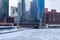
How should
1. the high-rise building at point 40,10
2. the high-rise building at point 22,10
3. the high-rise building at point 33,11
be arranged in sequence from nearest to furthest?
the high-rise building at point 40,10 < the high-rise building at point 33,11 < the high-rise building at point 22,10

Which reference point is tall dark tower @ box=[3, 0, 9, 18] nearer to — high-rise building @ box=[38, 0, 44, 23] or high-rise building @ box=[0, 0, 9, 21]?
high-rise building @ box=[0, 0, 9, 21]

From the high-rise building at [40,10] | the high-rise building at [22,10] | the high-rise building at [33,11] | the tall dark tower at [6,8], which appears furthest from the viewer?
the high-rise building at [22,10]

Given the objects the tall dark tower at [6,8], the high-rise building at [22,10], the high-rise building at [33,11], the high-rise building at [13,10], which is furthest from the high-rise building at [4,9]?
the high-rise building at [33,11]

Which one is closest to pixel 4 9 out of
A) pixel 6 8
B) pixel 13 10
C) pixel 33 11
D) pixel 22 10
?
pixel 6 8

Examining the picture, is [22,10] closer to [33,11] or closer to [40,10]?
[33,11]

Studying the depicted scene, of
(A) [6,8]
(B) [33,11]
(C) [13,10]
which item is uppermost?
(A) [6,8]

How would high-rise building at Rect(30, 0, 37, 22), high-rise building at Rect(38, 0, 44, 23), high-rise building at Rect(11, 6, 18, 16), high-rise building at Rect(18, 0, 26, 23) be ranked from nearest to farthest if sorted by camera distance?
high-rise building at Rect(38, 0, 44, 23)
high-rise building at Rect(30, 0, 37, 22)
high-rise building at Rect(11, 6, 18, 16)
high-rise building at Rect(18, 0, 26, 23)

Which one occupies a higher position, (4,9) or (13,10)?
(4,9)

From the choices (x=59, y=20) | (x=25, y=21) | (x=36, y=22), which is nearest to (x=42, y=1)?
(x=36, y=22)

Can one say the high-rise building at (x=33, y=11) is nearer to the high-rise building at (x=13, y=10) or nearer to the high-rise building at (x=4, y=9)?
the high-rise building at (x=13, y=10)

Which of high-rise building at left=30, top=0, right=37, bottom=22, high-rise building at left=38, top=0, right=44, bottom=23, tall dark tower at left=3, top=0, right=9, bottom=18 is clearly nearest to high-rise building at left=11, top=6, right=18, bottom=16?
tall dark tower at left=3, top=0, right=9, bottom=18

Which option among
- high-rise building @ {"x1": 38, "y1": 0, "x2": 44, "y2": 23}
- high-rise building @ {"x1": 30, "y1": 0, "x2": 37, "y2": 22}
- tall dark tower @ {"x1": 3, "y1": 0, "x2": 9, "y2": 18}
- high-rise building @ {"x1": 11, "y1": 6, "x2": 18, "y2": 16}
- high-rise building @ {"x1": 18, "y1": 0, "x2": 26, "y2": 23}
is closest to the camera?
high-rise building @ {"x1": 38, "y1": 0, "x2": 44, "y2": 23}

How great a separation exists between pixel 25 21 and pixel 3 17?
7.78 metres

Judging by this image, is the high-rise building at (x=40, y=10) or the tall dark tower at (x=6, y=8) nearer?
the high-rise building at (x=40, y=10)
